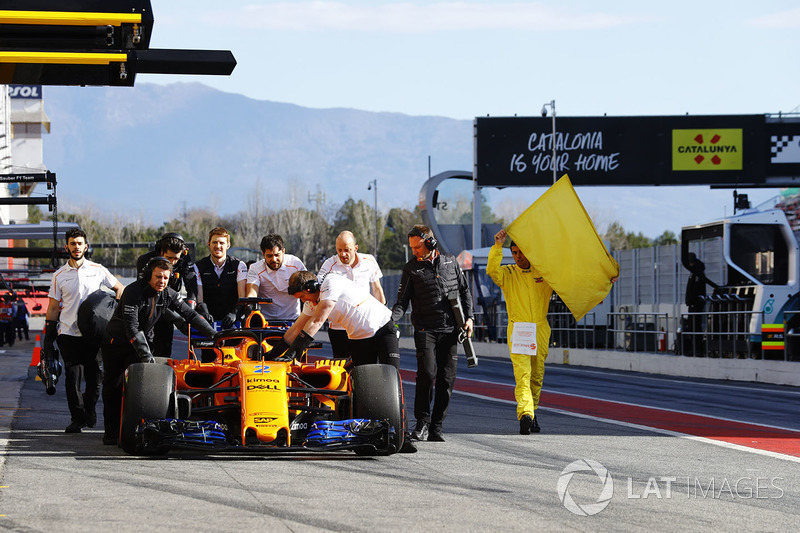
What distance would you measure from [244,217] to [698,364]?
128m

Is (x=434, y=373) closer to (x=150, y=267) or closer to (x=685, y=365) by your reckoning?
(x=150, y=267)

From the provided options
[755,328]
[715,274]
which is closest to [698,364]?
[755,328]

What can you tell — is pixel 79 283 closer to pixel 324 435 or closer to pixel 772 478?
pixel 324 435

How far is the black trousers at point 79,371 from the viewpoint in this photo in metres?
11.1

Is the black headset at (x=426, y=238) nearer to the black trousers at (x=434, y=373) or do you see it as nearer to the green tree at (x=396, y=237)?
the black trousers at (x=434, y=373)

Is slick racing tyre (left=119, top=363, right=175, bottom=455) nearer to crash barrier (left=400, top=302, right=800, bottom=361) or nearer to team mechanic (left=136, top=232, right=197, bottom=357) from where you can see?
team mechanic (left=136, top=232, right=197, bottom=357)

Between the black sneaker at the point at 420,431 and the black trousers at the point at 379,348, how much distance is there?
0.79 metres

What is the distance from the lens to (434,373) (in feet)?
35.9

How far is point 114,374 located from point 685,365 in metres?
16.0

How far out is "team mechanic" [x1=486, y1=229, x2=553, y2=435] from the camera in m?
11.2

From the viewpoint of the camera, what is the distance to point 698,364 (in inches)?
936

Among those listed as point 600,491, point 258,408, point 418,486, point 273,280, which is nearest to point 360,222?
point 273,280

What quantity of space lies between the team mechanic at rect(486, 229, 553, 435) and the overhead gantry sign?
364 cm

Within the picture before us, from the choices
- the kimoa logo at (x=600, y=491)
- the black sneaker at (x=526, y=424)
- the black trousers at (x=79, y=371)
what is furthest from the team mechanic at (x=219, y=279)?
the kimoa logo at (x=600, y=491)
